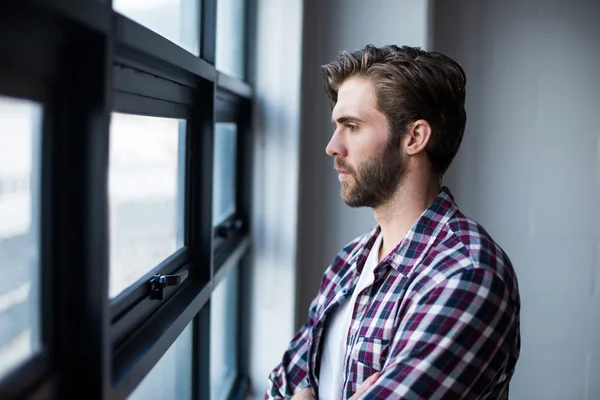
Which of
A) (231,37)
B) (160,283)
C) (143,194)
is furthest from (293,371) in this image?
(231,37)

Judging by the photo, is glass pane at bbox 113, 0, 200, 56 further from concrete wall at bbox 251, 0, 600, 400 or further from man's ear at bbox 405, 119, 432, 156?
concrete wall at bbox 251, 0, 600, 400

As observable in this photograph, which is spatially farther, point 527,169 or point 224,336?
point 527,169

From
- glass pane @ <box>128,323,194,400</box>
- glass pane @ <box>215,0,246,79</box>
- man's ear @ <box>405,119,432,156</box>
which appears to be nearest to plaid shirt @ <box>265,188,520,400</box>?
man's ear @ <box>405,119,432,156</box>

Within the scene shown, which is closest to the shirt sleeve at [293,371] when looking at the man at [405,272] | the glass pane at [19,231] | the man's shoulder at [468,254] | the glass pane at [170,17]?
the man at [405,272]

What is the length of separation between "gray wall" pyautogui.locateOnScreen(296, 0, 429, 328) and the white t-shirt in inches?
28.1

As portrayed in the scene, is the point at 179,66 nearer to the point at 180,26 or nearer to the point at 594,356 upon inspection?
the point at 180,26

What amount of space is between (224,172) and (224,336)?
520 mm

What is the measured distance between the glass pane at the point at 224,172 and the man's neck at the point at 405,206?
0.57 meters

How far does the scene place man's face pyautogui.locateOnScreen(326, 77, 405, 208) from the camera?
5.04ft

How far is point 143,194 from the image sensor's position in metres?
1.26

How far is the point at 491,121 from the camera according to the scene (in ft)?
8.23

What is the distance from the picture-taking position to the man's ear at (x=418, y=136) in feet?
5.02

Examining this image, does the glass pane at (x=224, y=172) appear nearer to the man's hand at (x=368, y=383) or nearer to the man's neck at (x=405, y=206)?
the man's neck at (x=405, y=206)

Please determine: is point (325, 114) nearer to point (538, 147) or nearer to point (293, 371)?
point (538, 147)
